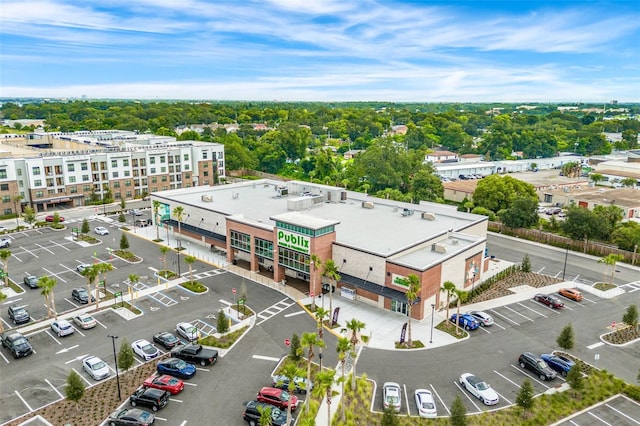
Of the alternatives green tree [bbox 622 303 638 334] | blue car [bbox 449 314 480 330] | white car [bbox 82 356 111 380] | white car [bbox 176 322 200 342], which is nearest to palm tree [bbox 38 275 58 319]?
white car [bbox 82 356 111 380]

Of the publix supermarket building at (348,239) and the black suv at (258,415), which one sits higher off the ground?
the publix supermarket building at (348,239)

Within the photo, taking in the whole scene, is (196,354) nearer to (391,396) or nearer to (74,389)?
(74,389)

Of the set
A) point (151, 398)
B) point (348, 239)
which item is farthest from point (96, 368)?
point (348, 239)

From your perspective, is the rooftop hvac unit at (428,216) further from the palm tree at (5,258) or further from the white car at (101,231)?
the palm tree at (5,258)

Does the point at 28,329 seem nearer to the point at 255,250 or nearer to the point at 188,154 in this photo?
the point at 255,250

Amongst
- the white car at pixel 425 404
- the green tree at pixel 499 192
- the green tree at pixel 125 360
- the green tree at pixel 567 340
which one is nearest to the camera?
the white car at pixel 425 404

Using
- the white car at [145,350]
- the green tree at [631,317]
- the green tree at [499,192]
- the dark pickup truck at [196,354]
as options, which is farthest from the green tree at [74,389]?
the green tree at [499,192]

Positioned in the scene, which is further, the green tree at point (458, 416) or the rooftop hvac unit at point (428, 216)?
the rooftop hvac unit at point (428, 216)
